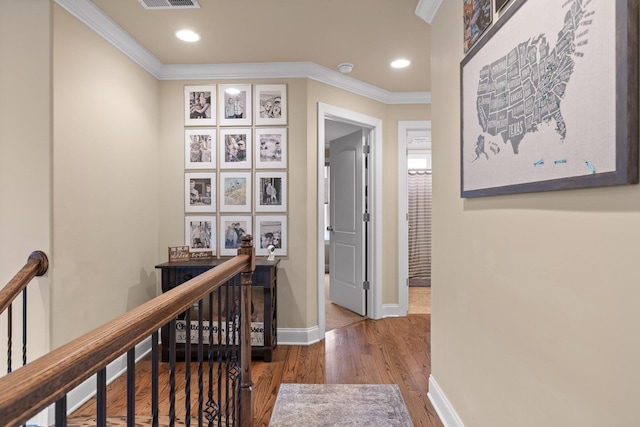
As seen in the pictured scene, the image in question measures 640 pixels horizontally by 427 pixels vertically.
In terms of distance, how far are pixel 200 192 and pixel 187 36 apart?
1.28 m

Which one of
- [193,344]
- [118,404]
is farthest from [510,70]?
[193,344]

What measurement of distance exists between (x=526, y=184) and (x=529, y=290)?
347mm

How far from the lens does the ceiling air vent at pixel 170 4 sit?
7.27ft

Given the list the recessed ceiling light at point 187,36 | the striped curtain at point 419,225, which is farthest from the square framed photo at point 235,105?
the striped curtain at point 419,225

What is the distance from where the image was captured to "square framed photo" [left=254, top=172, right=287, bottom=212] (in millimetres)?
3234

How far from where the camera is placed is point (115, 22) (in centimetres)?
249

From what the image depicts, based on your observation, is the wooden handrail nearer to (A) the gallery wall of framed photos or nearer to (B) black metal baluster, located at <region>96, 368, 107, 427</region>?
(A) the gallery wall of framed photos

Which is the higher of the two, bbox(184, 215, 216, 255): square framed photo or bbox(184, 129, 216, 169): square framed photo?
bbox(184, 129, 216, 169): square framed photo

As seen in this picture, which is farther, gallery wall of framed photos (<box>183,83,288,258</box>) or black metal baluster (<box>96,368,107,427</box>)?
gallery wall of framed photos (<box>183,83,288,258</box>)

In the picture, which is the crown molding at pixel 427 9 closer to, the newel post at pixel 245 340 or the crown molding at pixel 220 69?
the crown molding at pixel 220 69

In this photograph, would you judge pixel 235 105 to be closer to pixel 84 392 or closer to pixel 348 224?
pixel 348 224

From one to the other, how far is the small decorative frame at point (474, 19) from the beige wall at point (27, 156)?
223 cm

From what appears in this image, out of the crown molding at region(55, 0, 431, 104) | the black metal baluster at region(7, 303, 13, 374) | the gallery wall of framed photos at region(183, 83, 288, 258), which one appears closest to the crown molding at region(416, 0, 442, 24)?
the crown molding at region(55, 0, 431, 104)

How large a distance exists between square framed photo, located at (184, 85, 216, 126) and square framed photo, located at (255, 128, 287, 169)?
0.46 metres
